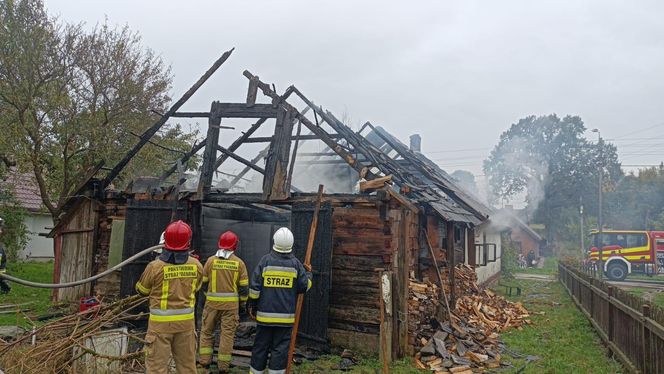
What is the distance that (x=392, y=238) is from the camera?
7.93m


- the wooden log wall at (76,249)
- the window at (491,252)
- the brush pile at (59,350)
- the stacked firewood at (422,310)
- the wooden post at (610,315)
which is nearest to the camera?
the brush pile at (59,350)

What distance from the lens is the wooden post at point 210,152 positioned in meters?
9.05

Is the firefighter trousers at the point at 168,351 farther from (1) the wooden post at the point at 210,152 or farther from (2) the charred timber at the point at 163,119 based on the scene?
(2) the charred timber at the point at 163,119

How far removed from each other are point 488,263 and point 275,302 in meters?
14.8

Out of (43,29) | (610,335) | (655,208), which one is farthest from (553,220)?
(43,29)

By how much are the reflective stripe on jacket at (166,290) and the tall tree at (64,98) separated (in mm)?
7160

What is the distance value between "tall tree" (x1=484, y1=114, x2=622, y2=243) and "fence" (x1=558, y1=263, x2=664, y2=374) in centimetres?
4289

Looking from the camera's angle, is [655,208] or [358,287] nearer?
[358,287]

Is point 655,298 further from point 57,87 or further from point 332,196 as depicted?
point 57,87

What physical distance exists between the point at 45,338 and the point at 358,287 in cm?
453

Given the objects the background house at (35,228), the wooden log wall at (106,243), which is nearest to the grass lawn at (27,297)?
the wooden log wall at (106,243)

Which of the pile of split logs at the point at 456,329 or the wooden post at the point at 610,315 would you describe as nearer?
the pile of split logs at the point at 456,329

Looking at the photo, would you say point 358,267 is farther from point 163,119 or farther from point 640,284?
point 640,284

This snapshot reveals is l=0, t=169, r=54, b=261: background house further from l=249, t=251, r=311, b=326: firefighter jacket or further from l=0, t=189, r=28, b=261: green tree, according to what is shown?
l=249, t=251, r=311, b=326: firefighter jacket
